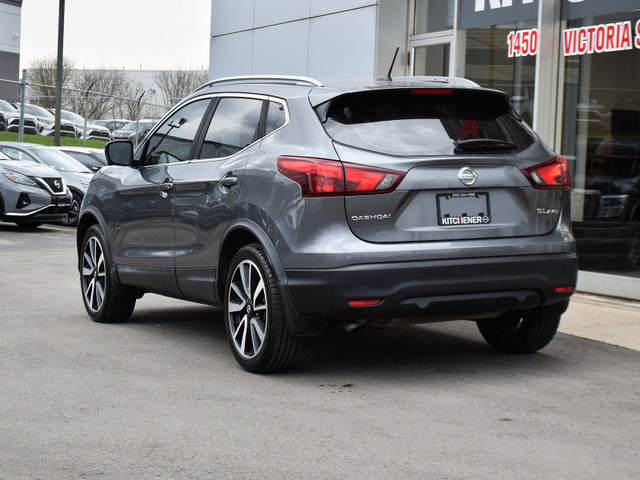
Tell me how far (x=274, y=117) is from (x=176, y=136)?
1380mm

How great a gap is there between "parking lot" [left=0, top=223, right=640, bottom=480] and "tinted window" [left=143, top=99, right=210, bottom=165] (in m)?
1.29

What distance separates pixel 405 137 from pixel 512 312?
1388 millimetres

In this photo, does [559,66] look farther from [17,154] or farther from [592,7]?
[17,154]

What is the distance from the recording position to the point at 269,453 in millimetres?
4641

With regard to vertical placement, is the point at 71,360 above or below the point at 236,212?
below

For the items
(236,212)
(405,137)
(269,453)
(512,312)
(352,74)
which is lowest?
(269,453)

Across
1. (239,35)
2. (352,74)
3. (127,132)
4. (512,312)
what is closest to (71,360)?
(512,312)

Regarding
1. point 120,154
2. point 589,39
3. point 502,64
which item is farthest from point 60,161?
point 120,154

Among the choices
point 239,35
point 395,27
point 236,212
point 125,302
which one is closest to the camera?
point 236,212

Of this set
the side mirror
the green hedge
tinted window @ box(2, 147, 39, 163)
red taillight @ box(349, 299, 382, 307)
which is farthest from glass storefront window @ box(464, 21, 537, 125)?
the green hedge

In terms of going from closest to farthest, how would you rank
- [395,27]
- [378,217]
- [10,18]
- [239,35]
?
[378,217] → [395,27] → [239,35] → [10,18]

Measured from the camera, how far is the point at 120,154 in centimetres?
798

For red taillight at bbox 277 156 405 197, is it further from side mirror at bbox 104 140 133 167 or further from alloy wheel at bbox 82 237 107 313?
alloy wheel at bbox 82 237 107 313

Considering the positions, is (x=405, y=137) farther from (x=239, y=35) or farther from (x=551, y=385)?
(x=239, y=35)
